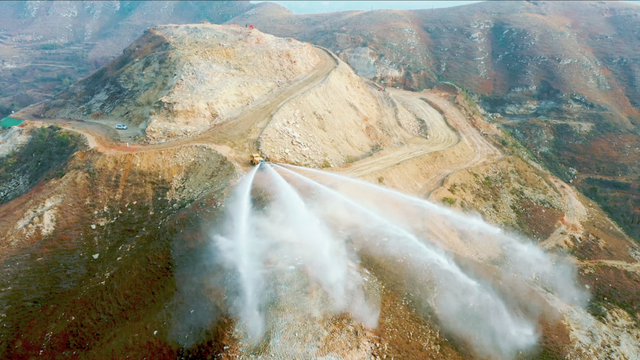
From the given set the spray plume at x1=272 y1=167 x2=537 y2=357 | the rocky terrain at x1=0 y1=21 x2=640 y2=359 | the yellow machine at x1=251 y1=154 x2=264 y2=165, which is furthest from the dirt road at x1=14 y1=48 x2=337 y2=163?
the spray plume at x1=272 y1=167 x2=537 y2=357

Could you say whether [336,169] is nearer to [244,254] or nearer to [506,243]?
[244,254]

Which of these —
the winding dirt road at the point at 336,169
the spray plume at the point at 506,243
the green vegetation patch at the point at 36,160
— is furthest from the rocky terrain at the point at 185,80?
the spray plume at the point at 506,243

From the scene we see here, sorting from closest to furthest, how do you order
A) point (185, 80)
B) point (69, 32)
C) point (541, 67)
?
point (185, 80) → point (541, 67) → point (69, 32)

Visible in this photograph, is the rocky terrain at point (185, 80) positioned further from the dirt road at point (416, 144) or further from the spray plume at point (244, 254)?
the dirt road at point (416, 144)

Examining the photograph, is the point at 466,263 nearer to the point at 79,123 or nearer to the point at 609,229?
the point at 609,229

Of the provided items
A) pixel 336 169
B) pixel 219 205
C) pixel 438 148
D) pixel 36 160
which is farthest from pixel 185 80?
pixel 438 148
